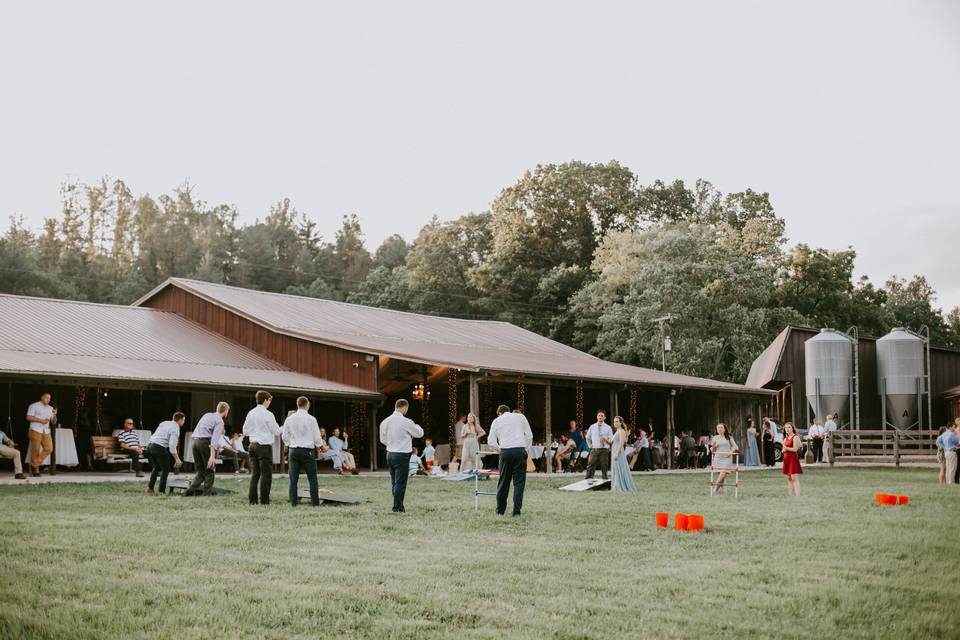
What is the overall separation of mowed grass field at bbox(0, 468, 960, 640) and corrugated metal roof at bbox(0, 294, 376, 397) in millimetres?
7719

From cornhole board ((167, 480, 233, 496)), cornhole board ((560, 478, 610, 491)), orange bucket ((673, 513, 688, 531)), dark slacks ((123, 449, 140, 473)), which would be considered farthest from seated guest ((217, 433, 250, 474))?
orange bucket ((673, 513, 688, 531))

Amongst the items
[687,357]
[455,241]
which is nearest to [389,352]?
[687,357]

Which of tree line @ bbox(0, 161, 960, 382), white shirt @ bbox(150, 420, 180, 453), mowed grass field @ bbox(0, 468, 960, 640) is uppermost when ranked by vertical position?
tree line @ bbox(0, 161, 960, 382)

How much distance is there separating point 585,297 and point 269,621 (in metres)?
47.7

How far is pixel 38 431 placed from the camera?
1898 centimetres

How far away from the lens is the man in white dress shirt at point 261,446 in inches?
558

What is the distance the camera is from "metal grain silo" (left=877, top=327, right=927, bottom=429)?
3857 cm

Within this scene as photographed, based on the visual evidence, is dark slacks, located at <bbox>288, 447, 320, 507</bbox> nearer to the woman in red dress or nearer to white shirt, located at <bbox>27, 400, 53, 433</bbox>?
white shirt, located at <bbox>27, 400, 53, 433</bbox>

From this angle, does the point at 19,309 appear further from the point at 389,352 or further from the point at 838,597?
the point at 838,597

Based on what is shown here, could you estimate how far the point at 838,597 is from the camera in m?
7.69

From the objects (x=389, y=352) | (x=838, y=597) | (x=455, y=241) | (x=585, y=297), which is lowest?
(x=838, y=597)

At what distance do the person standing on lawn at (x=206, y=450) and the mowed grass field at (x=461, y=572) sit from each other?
53.5 inches

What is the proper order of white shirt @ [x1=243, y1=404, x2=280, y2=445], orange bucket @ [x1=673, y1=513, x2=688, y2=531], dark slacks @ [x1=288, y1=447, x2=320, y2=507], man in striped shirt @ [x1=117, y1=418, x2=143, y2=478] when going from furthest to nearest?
1. man in striped shirt @ [x1=117, y1=418, x2=143, y2=478]
2. white shirt @ [x1=243, y1=404, x2=280, y2=445]
3. dark slacks @ [x1=288, y1=447, x2=320, y2=507]
4. orange bucket @ [x1=673, y1=513, x2=688, y2=531]

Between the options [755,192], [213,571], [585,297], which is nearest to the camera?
[213,571]
